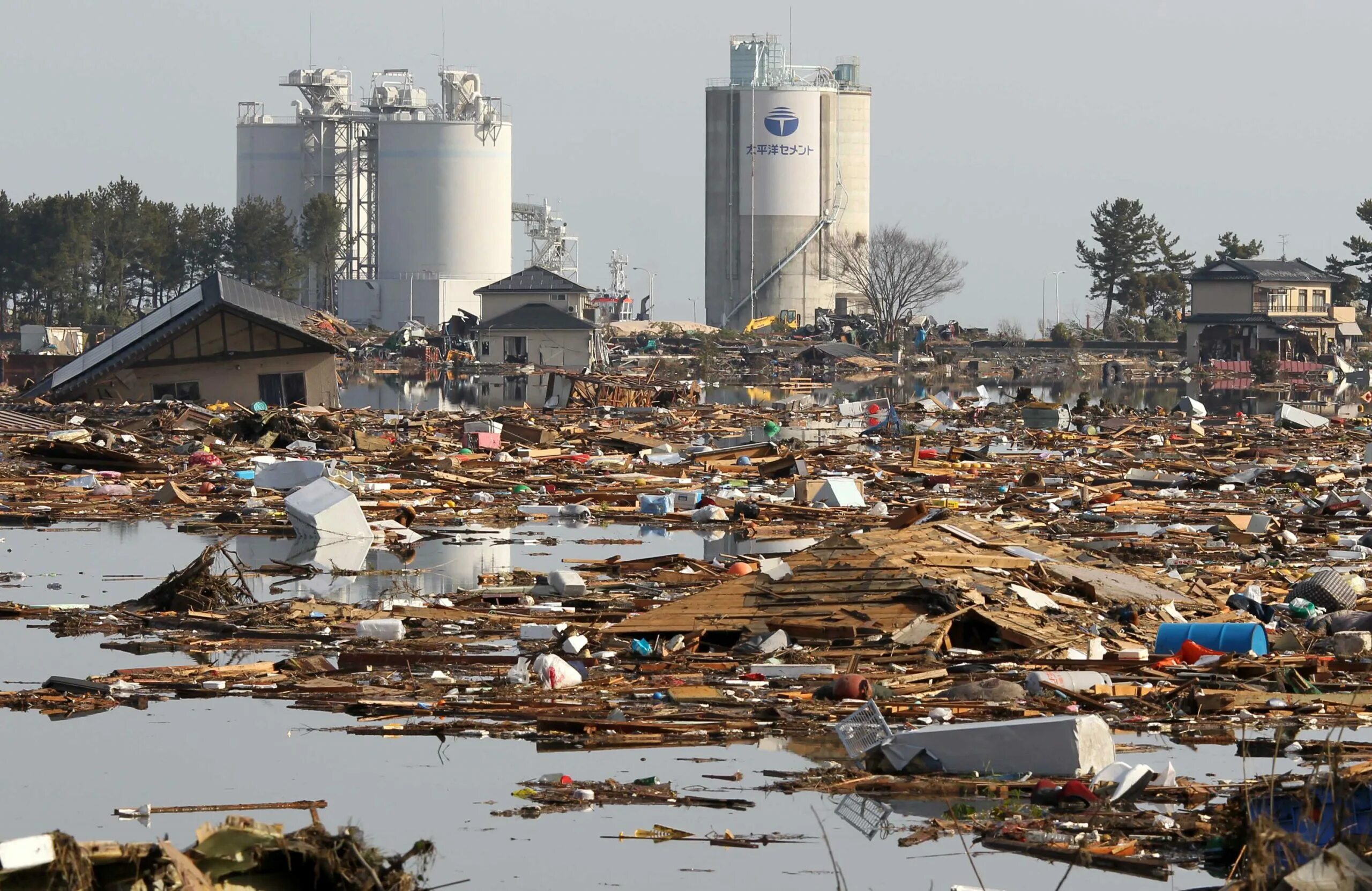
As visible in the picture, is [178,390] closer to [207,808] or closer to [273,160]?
[207,808]

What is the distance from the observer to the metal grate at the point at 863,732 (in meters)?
8.11

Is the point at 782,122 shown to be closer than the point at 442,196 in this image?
No

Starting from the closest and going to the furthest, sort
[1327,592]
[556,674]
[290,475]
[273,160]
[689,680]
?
[556,674], [689,680], [1327,592], [290,475], [273,160]

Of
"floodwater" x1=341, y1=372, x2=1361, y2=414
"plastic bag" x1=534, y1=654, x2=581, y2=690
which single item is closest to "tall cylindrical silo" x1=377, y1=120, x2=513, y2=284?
"floodwater" x1=341, y1=372, x2=1361, y2=414

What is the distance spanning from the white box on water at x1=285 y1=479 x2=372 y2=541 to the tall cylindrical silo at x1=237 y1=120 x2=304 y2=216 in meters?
83.7

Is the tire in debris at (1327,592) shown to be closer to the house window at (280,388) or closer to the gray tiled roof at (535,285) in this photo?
the house window at (280,388)

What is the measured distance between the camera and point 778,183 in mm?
103438

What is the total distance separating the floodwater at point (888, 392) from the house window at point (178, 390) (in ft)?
17.9

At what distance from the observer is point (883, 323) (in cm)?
9731

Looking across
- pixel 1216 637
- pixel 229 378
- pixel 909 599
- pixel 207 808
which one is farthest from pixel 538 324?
pixel 207 808

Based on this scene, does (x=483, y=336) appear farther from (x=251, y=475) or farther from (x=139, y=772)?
(x=139, y=772)

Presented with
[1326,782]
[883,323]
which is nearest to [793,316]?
[883,323]

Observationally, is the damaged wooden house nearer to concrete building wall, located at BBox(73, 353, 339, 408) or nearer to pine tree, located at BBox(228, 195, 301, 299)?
concrete building wall, located at BBox(73, 353, 339, 408)

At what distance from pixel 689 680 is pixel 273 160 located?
92.2 m
